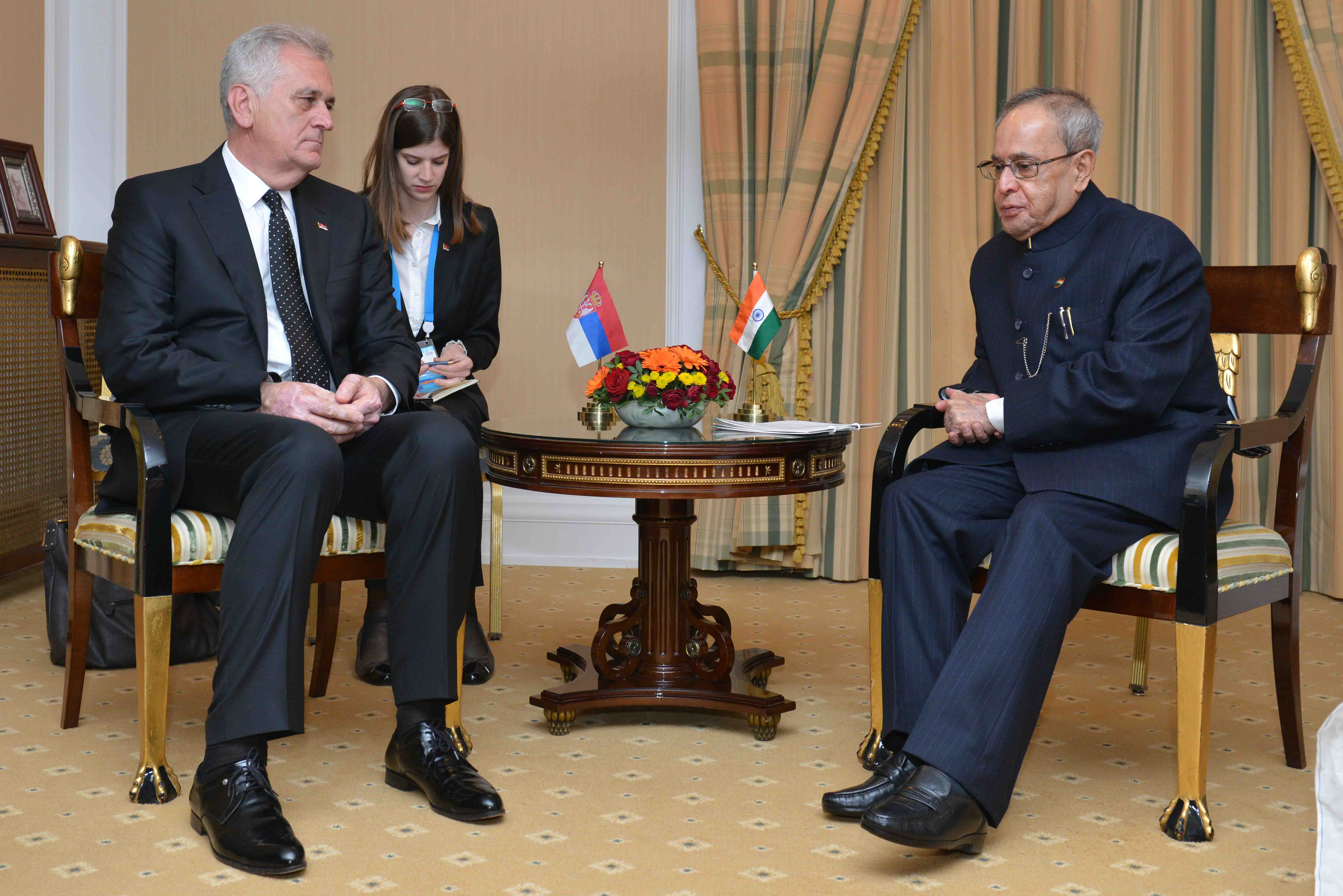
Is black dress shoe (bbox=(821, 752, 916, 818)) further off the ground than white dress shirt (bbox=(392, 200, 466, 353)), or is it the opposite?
white dress shirt (bbox=(392, 200, 466, 353))

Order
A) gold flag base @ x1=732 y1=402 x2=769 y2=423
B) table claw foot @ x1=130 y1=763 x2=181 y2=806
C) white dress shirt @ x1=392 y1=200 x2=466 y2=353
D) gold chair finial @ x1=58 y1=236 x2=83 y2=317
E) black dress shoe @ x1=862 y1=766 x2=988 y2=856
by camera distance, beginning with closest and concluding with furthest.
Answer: black dress shoe @ x1=862 y1=766 x2=988 y2=856
table claw foot @ x1=130 y1=763 x2=181 y2=806
gold chair finial @ x1=58 y1=236 x2=83 y2=317
gold flag base @ x1=732 y1=402 x2=769 y2=423
white dress shirt @ x1=392 y1=200 x2=466 y2=353

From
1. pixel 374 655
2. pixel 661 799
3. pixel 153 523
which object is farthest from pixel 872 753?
pixel 153 523

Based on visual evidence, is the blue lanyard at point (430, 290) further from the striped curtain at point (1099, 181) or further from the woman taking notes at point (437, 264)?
the striped curtain at point (1099, 181)

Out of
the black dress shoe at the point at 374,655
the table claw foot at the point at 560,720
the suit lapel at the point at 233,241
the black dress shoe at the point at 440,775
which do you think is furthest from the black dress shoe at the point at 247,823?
the black dress shoe at the point at 374,655

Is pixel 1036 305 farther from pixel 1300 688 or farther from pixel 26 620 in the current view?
pixel 26 620

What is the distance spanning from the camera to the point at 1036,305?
2.81 metres

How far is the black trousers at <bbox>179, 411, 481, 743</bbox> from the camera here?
2.32m

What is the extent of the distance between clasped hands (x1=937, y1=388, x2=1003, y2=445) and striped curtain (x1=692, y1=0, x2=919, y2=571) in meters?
1.76

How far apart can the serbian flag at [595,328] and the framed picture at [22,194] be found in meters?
2.35

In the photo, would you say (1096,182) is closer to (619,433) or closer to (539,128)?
(539,128)

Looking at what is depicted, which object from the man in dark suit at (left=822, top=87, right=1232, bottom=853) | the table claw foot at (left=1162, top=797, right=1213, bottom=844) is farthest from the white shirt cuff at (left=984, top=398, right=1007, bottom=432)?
the table claw foot at (left=1162, top=797, right=1213, bottom=844)

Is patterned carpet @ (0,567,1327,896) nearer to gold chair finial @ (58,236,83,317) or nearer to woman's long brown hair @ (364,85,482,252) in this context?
gold chair finial @ (58,236,83,317)

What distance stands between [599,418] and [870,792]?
110 cm

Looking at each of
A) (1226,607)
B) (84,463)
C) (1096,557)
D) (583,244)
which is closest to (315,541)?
(84,463)
